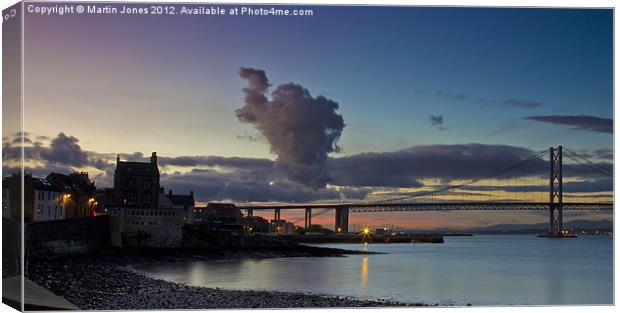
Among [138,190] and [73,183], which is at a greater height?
[73,183]

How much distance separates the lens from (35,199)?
2191cm

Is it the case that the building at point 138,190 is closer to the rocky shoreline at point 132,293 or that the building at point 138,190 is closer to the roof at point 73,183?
the roof at point 73,183

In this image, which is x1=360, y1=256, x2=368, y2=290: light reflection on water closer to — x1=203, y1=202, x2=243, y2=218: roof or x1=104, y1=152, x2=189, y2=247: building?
x1=104, y1=152, x2=189, y2=247: building

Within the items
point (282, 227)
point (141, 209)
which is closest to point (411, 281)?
point (141, 209)

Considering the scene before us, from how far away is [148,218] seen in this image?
29.1 m

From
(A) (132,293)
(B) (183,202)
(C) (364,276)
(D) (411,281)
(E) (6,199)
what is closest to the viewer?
(E) (6,199)

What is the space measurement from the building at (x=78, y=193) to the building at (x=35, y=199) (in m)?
0.21

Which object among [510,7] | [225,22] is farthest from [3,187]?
[510,7]

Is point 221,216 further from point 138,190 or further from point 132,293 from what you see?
point 132,293

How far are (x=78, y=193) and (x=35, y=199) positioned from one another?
7.11m

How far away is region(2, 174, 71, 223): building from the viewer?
12.3 m

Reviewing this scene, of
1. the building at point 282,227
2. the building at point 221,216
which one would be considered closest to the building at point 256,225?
the building at point 282,227

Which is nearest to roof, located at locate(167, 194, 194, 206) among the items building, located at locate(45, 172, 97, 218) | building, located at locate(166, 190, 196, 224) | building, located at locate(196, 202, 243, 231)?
building, located at locate(166, 190, 196, 224)

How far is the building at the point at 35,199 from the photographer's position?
12.3 metres
